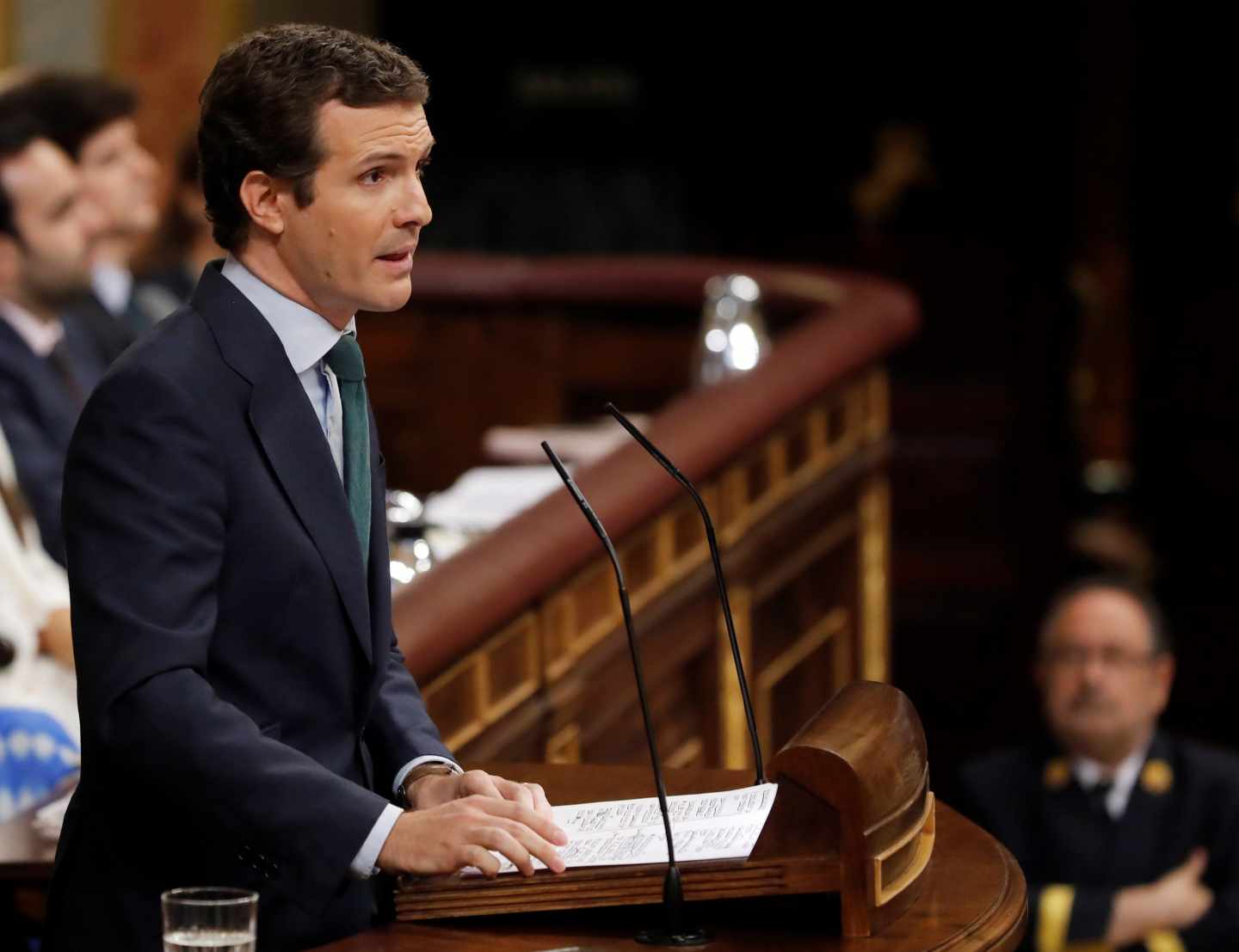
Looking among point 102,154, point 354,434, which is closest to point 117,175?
point 102,154

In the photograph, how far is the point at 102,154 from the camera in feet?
15.7

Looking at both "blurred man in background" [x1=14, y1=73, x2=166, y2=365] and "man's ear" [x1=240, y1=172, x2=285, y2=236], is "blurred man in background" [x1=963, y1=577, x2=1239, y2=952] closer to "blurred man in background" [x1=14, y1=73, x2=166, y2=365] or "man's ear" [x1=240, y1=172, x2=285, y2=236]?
"blurred man in background" [x1=14, y1=73, x2=166, y2=365]

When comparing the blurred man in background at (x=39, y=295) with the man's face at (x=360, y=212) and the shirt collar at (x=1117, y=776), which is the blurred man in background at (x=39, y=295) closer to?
the shirt collar at (x=1117, y=776)

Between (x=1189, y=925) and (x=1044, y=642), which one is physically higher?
(x=1044, y=642)

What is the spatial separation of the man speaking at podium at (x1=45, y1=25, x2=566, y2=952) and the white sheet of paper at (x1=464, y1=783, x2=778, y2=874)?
6 cm

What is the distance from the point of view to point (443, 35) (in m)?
10.7

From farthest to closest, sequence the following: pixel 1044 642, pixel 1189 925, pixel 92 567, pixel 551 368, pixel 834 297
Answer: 1. pixel 551 368
2. pixel 834 297
3. pixel 1044 642
4. pixel 1189 925
5. pixel 92 567

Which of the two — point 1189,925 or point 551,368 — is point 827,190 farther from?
point 1189,925

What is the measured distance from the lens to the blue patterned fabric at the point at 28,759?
3.30 metres

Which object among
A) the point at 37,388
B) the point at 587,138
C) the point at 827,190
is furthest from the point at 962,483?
the point at 37,388

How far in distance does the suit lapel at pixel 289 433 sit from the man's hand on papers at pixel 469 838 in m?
0.18

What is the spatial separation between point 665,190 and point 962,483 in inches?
108

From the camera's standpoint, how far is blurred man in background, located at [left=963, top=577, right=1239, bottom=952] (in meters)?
4.18

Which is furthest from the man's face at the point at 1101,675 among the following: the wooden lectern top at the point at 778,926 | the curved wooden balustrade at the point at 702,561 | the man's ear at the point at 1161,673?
the wooden lectern top at the point at 778,926
